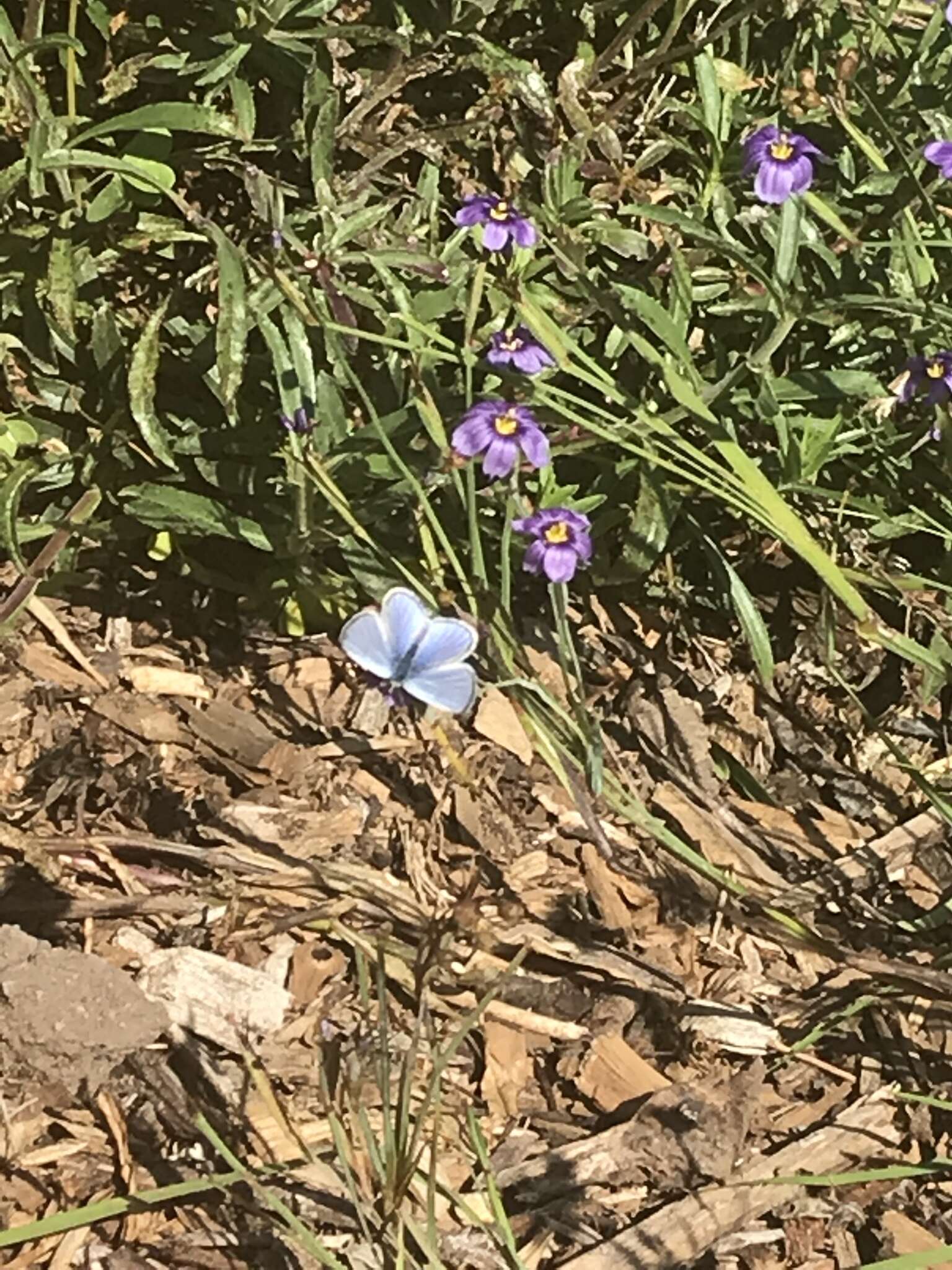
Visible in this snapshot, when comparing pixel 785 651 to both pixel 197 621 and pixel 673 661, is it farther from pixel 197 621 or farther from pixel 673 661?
pixel 197 621

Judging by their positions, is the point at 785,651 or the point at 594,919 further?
the point at 785,651

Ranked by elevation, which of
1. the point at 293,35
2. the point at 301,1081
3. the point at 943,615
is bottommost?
the point at 301,1081

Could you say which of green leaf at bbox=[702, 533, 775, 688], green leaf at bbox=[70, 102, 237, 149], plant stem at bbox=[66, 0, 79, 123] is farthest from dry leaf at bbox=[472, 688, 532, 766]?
plant stem at bbox=[66, 0, 79, 123]

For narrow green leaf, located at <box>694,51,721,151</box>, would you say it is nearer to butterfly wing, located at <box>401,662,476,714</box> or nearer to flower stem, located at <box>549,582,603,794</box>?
flower stem, located at <box>549,582,603,794</box>

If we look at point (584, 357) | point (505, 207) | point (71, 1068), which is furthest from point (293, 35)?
point (71, 1068)

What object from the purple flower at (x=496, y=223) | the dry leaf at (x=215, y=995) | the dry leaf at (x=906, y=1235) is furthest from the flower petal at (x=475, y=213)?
the dry leaf at (x=906, y=1235)

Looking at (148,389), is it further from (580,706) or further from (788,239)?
(788,239)
